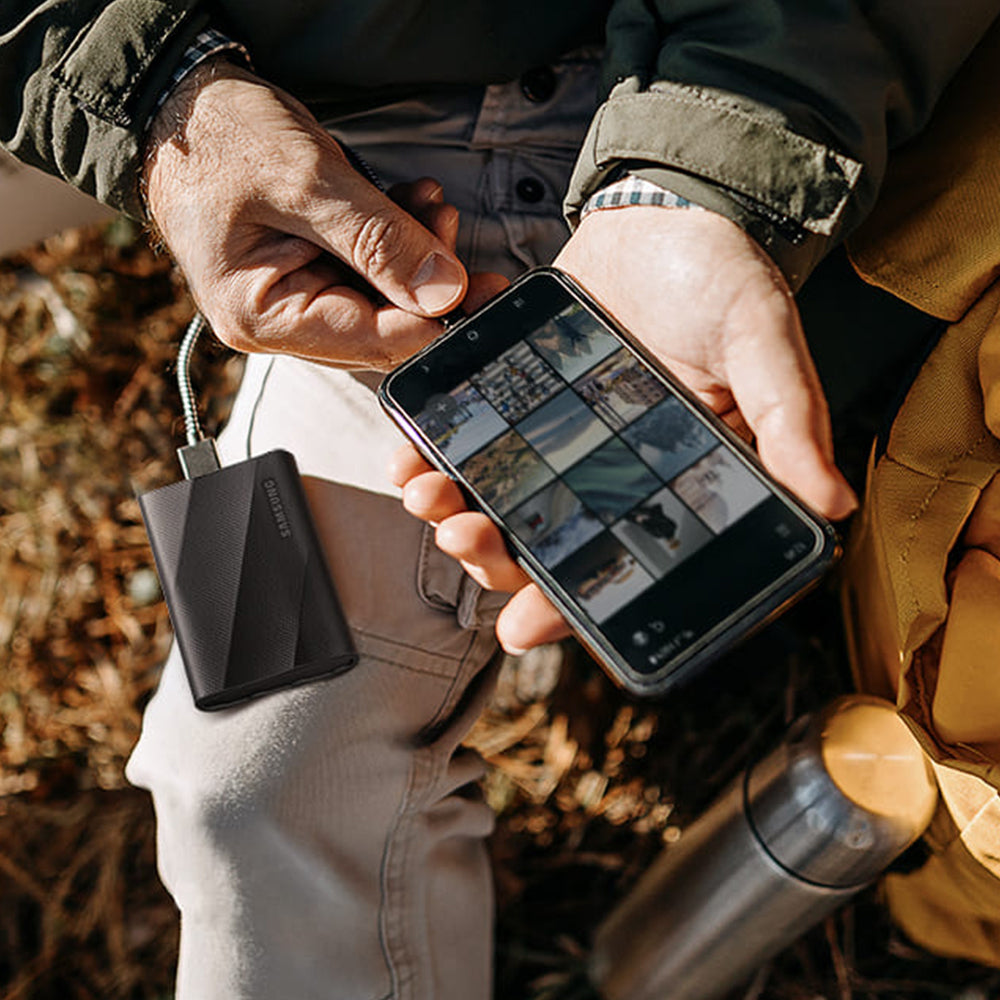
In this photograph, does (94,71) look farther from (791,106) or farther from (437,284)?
(791,106)

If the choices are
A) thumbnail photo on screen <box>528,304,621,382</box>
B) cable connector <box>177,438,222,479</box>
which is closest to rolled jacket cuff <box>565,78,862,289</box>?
thumbnail photo on screen <box>528,304,621,382</box>

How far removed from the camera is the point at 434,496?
733 mm

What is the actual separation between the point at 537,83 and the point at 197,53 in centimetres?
30

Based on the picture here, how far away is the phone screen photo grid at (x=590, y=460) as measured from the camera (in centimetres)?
68

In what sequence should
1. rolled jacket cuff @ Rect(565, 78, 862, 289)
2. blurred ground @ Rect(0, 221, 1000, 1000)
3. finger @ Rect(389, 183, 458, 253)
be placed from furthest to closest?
blurred ground @ Rect(0, 221, 1000, 1000)
finger @ Rect(389, 183, 458, 253)
rolled jacket cuff @ Rect(565, 78, 862, 289)

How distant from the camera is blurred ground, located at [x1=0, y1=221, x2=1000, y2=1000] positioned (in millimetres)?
1246

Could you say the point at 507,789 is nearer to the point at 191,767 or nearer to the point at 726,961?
the point at 726,961

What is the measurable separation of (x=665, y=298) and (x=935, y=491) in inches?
10.9

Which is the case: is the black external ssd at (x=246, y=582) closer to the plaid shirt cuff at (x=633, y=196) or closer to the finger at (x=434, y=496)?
the finger at (x=434, y=496)

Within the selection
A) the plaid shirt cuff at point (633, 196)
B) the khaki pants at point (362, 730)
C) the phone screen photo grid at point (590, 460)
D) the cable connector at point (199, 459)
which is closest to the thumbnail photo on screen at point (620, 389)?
the phone screen photo grid at point (590, 460)

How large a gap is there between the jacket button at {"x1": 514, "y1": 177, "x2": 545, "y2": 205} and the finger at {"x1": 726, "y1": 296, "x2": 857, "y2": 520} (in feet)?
1.09

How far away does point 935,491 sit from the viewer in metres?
0.79

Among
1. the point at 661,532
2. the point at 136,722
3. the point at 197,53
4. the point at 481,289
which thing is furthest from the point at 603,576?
the point at 136,722

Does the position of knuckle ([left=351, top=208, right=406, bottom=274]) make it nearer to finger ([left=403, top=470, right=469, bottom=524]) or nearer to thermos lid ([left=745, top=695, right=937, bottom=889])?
finger ([left=403, top=470, right=469, bottom=524])
